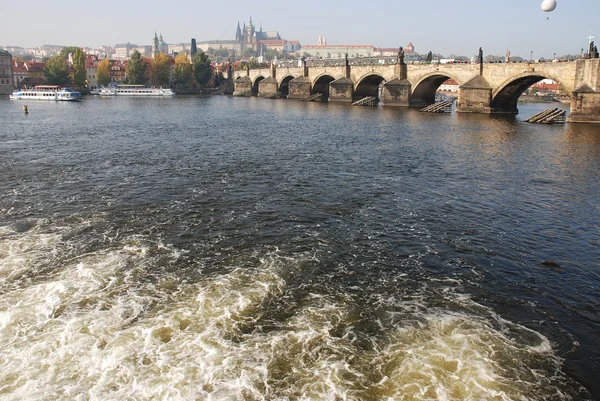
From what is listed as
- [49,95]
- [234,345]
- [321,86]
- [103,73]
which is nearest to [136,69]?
[103,73]

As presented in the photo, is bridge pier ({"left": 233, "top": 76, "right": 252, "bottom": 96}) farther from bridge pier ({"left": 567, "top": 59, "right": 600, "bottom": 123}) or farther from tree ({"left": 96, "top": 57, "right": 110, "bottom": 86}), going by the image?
bridge pier ({"left": 567, "top": 59, "right": 600, "bottom": 123})

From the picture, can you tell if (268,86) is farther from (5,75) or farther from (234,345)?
(234,345)

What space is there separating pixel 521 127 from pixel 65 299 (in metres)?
44.4

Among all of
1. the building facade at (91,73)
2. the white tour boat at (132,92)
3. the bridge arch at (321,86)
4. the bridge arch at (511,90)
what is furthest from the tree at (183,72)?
the bridge arch at (511,90)

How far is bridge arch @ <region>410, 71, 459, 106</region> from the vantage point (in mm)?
68438

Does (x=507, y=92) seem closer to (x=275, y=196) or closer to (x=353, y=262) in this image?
(x=275, y=196)

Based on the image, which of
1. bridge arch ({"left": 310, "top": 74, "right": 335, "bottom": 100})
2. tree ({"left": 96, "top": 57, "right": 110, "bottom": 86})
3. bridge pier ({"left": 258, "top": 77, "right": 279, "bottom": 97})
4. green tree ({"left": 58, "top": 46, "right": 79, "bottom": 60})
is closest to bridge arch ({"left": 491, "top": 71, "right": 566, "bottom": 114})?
bridge arch ({"left": 310, "top": 74, "right": 335, "bottom": 100})

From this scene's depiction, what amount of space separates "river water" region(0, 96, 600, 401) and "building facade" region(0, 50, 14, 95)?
11286 cm

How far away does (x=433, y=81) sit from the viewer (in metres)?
70.8

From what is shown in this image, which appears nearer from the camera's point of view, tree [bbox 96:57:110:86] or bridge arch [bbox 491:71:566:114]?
bridge arch [bbox 491:71:566:114]

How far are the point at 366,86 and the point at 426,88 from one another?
543 inches

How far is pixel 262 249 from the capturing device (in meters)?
13.6

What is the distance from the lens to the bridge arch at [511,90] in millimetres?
52131

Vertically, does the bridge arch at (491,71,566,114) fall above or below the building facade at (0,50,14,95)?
below
